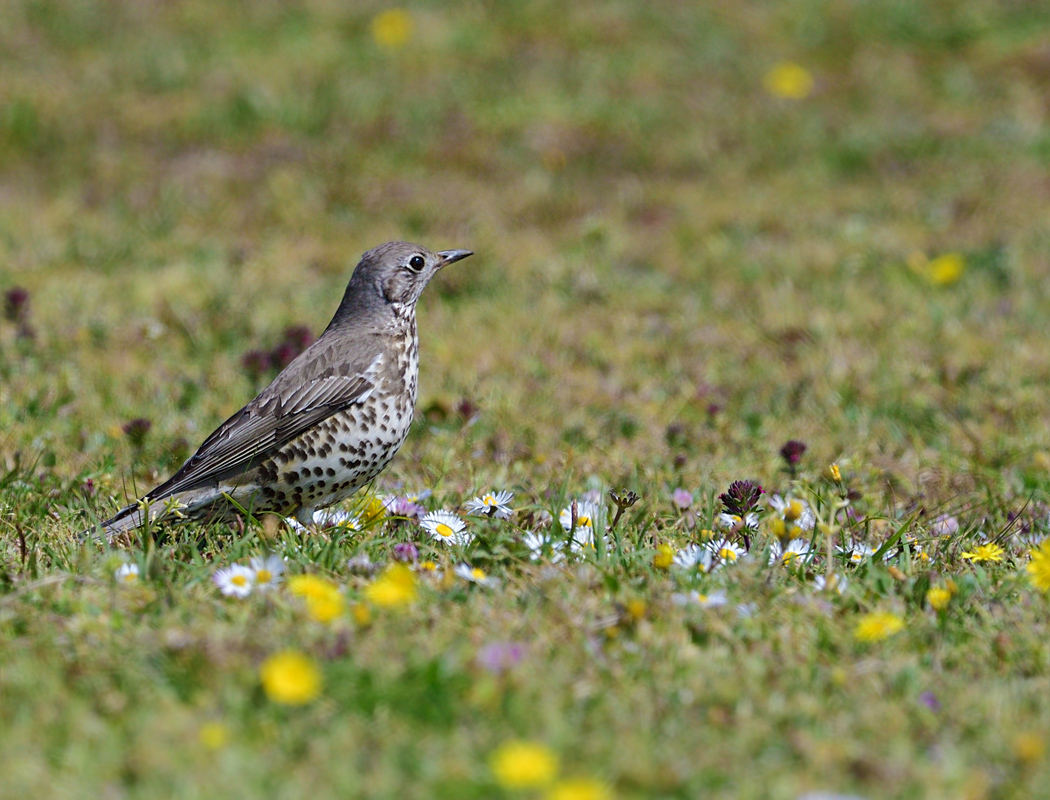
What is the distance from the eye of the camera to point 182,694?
3.21 meters

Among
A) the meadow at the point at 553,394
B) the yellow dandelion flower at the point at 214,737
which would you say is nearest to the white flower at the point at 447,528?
the meadow at the point at 553,394

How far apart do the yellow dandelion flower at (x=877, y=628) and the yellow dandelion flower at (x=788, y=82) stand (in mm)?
11019

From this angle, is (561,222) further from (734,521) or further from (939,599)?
(939,599)

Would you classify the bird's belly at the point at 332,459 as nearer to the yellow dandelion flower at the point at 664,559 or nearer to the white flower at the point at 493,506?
the white flower at the point at 493,506

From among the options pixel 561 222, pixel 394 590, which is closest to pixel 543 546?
pixel 394 590

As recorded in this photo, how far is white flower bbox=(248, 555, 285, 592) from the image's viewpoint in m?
3.93

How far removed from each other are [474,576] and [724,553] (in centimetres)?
86

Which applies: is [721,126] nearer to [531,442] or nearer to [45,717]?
[531,442]

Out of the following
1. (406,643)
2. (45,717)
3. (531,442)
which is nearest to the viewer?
(45,717)

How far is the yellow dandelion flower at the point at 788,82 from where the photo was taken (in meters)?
14.0

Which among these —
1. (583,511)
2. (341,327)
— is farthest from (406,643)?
(341,327)

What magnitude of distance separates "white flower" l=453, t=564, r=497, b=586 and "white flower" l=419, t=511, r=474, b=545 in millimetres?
394

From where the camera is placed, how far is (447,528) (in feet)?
15.4

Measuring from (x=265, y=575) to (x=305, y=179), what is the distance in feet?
27.8
